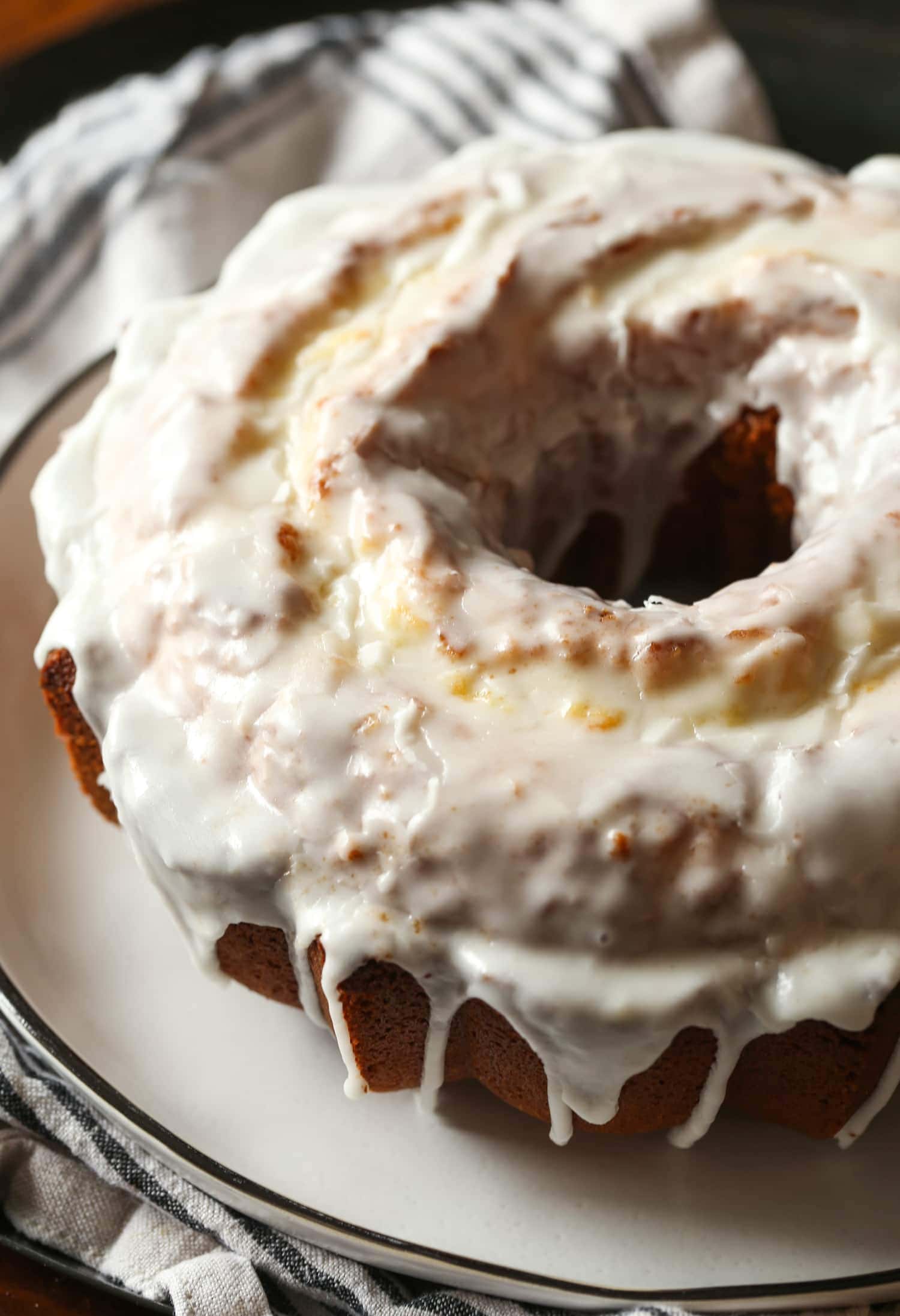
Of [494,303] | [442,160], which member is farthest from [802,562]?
[442,160]

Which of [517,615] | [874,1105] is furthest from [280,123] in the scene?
[874,1105]

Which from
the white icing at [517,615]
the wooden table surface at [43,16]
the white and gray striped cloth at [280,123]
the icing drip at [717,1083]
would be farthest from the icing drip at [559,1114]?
the wooden table surface at [43,16]

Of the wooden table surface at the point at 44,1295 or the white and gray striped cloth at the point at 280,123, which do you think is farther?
the white and gray striped cloth at the point at 280,123

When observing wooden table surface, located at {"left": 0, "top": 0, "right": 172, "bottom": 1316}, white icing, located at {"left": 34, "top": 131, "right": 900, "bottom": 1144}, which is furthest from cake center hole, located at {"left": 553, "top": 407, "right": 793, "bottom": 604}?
wooden table surface, located at {"left": 0, "top": 0, "right": 172, "bottom": 1316}

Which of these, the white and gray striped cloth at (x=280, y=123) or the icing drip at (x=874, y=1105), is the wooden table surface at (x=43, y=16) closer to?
the white and gray striped cloth at (x=280, y=123)

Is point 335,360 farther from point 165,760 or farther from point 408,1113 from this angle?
point 408,1113
